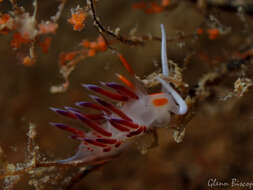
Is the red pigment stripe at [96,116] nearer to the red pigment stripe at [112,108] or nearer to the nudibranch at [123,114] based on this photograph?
the nudibranch at [123,114]

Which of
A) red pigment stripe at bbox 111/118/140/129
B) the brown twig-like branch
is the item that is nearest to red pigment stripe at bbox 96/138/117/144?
red pigment stripe at bbox 111/118/140/129

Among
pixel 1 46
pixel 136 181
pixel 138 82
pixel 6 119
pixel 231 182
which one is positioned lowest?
pixel 231 182

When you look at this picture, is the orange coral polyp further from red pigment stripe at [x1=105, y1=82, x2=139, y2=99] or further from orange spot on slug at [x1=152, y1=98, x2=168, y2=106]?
orange spot on slug at [x1=152, y1=98, x2=168, y2=106]

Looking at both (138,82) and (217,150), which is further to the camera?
(217,150)

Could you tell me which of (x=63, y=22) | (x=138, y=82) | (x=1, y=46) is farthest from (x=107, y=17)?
(x=138, y=82)

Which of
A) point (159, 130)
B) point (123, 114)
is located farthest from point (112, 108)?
point (159, 130)

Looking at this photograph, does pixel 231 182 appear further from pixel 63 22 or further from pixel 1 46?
pixel 1 46

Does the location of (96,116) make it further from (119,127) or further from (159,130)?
(159,130)

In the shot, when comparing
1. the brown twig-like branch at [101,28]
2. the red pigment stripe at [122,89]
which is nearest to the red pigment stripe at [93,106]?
the red pigment stripe at [122,89]
